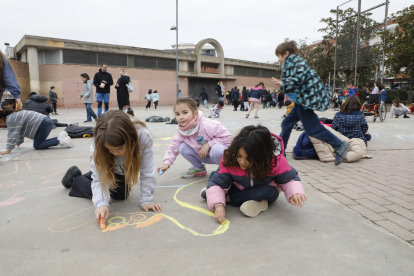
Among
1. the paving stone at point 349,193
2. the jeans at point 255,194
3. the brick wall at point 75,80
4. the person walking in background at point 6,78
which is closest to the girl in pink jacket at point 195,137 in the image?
the jeans at point 255,194

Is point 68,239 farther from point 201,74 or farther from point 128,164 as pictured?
point 201,74

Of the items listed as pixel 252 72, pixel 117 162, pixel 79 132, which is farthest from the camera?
pixel 252 72

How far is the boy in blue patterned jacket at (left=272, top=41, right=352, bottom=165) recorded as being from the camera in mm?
3186

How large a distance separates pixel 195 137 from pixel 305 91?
4.51 ft

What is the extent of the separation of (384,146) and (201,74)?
75.3ft

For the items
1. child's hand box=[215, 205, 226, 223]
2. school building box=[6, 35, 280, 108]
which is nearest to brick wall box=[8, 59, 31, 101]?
school building box=[6, 35, 280, 108]

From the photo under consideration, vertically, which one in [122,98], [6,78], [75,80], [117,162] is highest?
[75,80]

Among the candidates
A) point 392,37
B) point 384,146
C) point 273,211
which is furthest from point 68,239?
point 392,37

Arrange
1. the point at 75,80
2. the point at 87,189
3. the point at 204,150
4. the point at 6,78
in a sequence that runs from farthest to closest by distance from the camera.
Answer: the point at 75,80 < the point at 6,78 < the point at 204,150 < the point at 87,189

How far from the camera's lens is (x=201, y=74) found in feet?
88.0

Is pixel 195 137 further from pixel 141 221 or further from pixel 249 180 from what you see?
pixel 141 221

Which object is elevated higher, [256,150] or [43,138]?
[256,150]

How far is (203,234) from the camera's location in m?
1.82

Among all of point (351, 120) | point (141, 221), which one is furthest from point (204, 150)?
point (351, 120)
